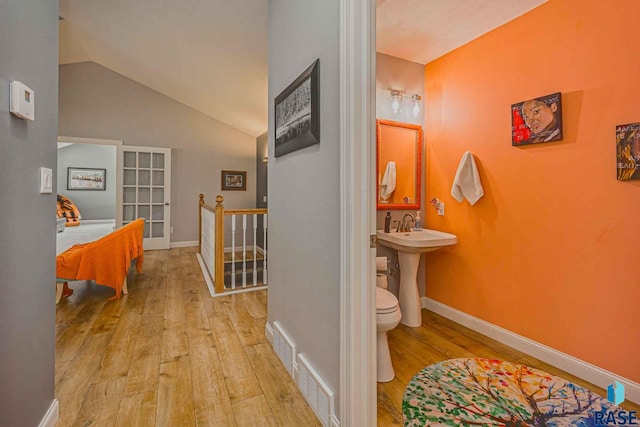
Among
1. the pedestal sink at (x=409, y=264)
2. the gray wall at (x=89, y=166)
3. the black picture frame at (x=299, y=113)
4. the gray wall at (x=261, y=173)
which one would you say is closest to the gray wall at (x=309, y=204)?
the black picture frame at (x=299, y=113)

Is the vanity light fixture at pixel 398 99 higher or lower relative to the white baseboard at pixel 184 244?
higher

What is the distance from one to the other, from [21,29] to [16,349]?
1143mm

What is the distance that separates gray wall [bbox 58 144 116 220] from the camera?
22.8ft

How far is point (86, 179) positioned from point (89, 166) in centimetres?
35

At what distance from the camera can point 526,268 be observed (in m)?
2.07

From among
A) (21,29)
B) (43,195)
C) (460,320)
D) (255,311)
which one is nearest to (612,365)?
(460,320)

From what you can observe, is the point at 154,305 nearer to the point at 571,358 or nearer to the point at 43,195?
the point at 43,195

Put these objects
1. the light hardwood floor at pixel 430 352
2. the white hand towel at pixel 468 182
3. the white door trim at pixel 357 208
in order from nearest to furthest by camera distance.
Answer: the white door trim at pixel 357 208 < the light hardwood floor at pixel 430 352 < the white hand towel at pixel 468 182

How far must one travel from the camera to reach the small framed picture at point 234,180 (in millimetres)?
6105

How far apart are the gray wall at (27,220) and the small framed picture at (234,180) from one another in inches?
192

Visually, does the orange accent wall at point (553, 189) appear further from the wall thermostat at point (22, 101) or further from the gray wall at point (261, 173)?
the gray wall at point (261, 173)

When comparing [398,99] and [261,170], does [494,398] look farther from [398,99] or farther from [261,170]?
[261,170]

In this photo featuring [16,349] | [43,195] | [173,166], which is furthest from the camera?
[173,166]

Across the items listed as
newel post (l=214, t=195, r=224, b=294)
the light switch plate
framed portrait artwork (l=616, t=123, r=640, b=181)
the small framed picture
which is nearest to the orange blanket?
newel post (l=214, t=195, r=224, b=294)
